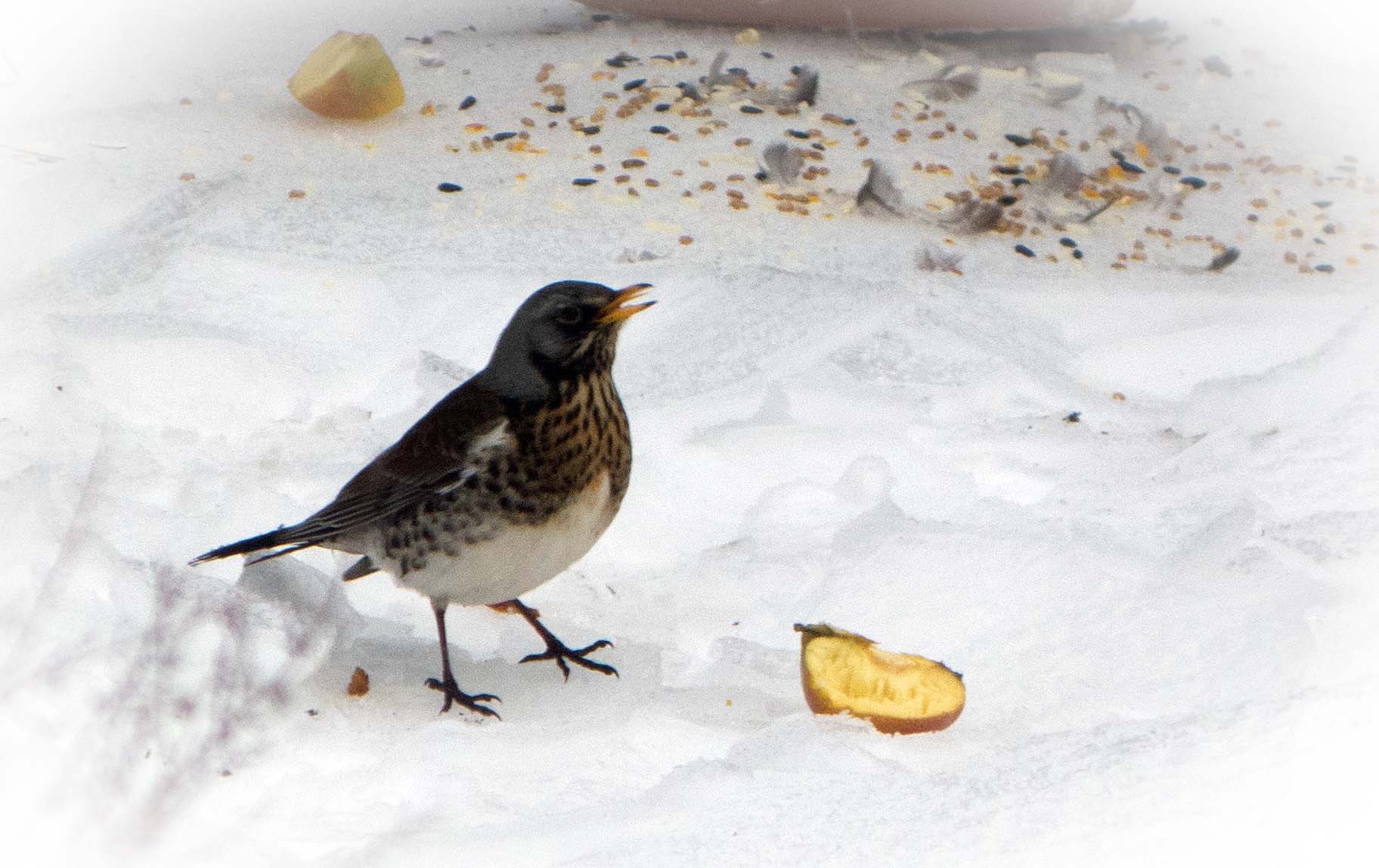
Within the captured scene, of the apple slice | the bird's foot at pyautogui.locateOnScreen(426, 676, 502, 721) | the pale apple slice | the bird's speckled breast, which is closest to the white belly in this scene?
the bird's speckled breast

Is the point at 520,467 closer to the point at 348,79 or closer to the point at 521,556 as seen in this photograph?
the point at 521,556

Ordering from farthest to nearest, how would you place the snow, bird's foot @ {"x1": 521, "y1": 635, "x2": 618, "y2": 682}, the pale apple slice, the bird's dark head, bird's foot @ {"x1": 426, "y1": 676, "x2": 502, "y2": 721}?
1. the pale apple slice
2. bird's foot @ {"x1": 521, "y1": 635, "x2": 618, "y2": 682}
3. bird's foot @ {"x1": 426, "y1": 676, "x2": 502, "y2": 721}
4. the bird's dark head
5. the snow

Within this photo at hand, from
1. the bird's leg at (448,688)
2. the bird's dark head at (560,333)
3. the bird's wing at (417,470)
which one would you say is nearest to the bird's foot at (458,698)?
the bird's leg at (448,688)

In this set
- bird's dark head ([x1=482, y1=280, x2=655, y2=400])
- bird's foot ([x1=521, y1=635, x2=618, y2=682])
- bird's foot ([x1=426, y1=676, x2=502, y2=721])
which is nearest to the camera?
bird's dark head ([x1=482, y1=280, x2=655, y2=400])

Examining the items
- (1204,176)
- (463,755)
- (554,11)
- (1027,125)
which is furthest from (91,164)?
(1204,176)

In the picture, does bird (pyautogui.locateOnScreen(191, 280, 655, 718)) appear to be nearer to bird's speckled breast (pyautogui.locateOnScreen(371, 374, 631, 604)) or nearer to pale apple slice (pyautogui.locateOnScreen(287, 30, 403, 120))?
bird's speckled breast (pyautogui.locateOnScreen(371, 374, 631, 604))

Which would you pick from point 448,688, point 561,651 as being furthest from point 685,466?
point 448,688
